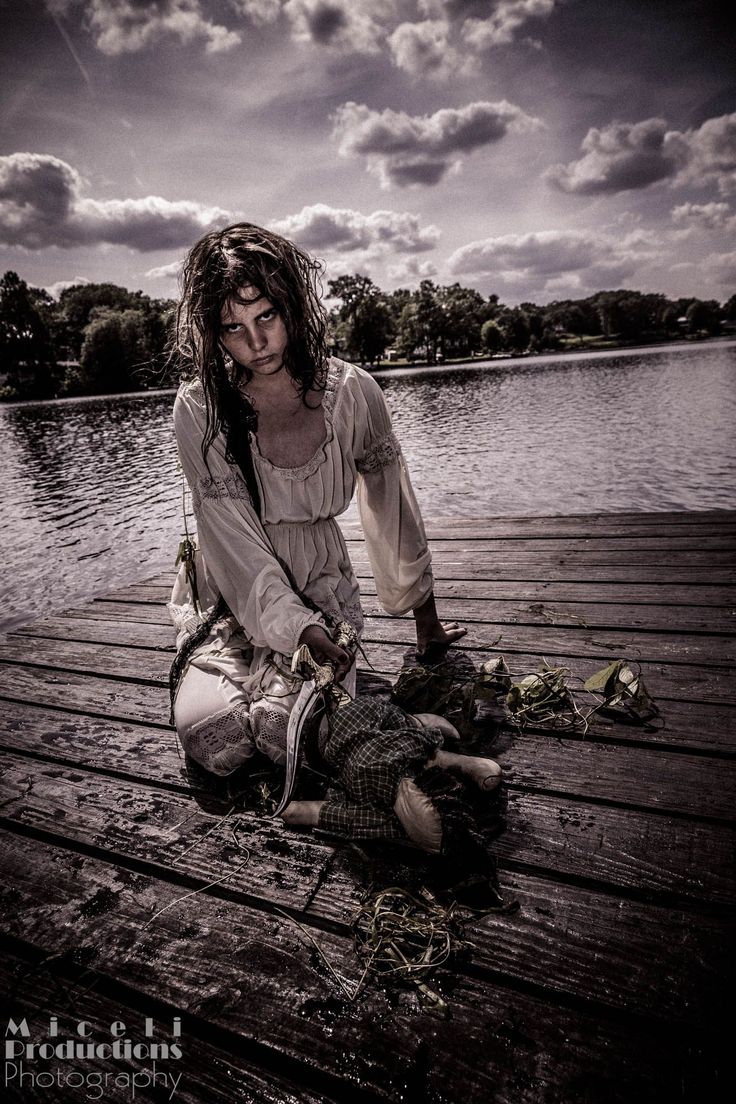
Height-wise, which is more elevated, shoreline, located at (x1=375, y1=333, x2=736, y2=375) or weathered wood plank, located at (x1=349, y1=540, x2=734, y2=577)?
shoreline, located at (x1=375, y1=333, x2=736, y2=375)

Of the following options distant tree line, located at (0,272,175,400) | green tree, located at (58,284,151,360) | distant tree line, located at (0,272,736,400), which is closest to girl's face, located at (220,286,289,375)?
distant tree line, located at (0,272,736,400)

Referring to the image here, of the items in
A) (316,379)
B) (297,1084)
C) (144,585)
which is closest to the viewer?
(297,1084)

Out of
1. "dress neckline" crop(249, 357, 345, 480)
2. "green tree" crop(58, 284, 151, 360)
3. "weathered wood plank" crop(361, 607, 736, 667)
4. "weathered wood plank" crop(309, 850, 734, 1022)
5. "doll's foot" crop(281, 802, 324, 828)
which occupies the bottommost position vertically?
"weathered wood plank" crop(309, 850, 734, 1022)

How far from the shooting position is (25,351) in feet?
193

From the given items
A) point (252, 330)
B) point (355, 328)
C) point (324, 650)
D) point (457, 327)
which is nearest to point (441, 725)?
point (324, 650)

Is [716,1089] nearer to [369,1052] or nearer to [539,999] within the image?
[539,999]

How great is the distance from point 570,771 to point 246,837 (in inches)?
45.7

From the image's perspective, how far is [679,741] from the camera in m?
1.99

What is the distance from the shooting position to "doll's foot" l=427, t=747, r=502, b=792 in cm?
177

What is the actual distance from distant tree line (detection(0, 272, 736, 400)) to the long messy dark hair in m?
28.5

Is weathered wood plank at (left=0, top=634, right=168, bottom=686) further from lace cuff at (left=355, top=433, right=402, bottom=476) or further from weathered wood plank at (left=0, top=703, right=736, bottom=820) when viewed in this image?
lace cuff at (left=355, top=433, right=402, bottom=476)

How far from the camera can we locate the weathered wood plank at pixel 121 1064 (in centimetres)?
113

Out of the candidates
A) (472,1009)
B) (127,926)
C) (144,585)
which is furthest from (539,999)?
(144,585)

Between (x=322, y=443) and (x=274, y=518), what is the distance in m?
0.41
